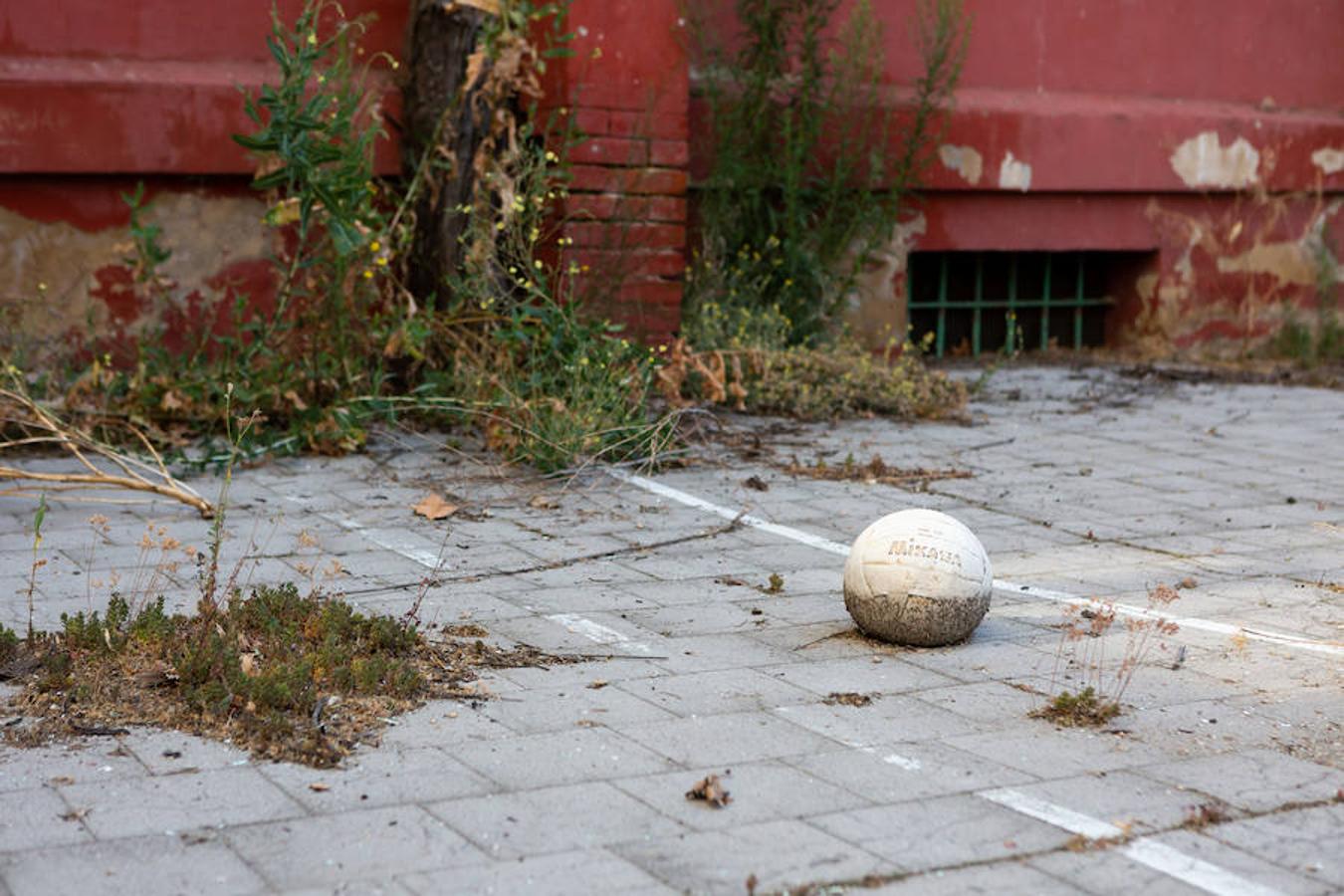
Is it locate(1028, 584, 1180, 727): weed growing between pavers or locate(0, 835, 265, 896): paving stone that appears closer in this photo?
locate(0, 835, 265, 896): paving stone

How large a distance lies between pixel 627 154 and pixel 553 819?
695cm

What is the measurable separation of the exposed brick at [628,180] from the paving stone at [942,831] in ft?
21.4

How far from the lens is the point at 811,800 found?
389 centimetres

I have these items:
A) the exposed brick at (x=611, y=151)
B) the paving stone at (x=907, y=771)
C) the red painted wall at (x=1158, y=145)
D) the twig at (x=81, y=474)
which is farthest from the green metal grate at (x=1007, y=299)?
the paving stone at (x=907, y=771)

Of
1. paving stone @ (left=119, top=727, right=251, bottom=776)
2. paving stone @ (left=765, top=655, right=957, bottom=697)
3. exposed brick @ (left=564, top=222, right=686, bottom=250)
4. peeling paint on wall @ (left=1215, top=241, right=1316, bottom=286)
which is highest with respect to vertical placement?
exposed brick @ (left=564, top=222, right=686, bottom=250)

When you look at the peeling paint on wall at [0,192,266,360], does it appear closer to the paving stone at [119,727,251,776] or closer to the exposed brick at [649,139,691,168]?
the exposed brick at [649,139,691,168]

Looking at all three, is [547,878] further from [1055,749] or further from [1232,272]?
[1232,272]

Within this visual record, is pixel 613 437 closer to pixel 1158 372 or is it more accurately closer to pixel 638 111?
pixel 638 111

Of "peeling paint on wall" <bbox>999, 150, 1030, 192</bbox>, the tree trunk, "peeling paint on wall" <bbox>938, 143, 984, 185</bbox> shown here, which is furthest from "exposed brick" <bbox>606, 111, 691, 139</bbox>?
"peeling paint on wall" <bbox>999, 150, 1030, 192</bbox>

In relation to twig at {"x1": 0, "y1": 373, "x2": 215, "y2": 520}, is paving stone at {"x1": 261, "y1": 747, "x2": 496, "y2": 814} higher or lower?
lower

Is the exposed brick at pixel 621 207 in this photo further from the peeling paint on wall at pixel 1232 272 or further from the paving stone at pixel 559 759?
the paving stone at pixel 559 759

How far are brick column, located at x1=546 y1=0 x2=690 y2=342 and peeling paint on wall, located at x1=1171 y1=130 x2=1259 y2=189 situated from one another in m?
4.87

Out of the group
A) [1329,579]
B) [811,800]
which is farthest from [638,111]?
[811,800]

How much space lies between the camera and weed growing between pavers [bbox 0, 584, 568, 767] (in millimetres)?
4258
